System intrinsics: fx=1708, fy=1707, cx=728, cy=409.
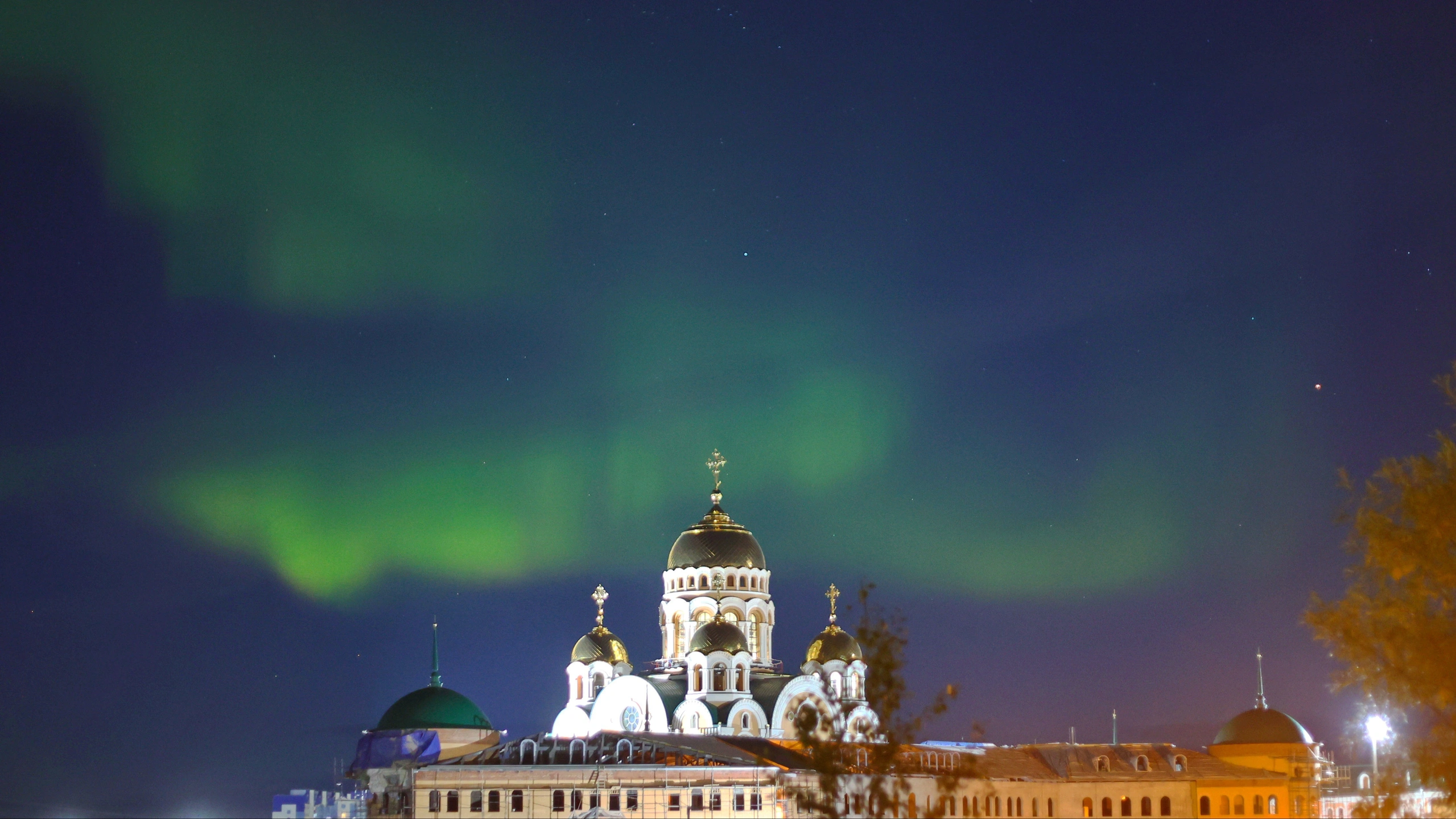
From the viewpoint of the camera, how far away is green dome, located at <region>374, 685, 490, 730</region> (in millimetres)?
78125

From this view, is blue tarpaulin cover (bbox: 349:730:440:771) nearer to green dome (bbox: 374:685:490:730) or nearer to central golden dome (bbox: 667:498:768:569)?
green dome (bbox: 374:685:490:730)

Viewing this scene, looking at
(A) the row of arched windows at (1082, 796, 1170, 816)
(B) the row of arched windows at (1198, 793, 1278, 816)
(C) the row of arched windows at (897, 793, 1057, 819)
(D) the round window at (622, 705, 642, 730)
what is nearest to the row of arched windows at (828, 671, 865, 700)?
(C) the row of arched windows at (897, 793, 1057, 819)

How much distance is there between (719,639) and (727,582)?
5845 mm

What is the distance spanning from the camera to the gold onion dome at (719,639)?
246 ft

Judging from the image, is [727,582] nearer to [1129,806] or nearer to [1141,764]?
[1141,764]

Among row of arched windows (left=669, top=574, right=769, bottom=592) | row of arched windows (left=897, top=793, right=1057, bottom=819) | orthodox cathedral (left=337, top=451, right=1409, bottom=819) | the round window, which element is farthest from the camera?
row of arched windows (left=669, top=574, right=769, bottom=592)

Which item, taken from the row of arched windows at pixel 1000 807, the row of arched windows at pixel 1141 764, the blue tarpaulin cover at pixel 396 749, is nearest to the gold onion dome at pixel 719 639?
the row of arched windows at pixel 1000 807

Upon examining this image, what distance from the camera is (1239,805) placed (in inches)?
3078

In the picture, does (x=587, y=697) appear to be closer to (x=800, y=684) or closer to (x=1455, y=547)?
(x=800, y=684)

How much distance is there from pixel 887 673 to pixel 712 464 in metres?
49.3

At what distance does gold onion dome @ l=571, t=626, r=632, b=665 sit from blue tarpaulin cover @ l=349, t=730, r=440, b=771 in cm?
798

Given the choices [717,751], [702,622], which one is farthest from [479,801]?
[702,622]

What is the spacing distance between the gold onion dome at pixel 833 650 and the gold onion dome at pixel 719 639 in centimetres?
431

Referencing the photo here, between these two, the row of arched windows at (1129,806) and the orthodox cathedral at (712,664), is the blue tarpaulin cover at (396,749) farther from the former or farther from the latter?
the row of arched windows at (1129,806)
